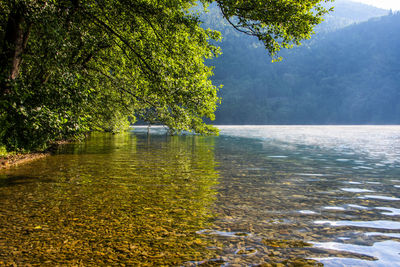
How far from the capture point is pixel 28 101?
39.0 ft

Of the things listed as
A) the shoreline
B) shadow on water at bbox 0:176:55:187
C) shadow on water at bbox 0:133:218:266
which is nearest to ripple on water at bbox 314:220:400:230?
shadow on water at bbox 0:133:218:266

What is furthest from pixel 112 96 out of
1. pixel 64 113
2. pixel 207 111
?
pixel 64 113

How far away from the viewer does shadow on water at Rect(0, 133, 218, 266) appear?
5418mm

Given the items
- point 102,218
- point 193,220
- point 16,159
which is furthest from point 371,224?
point 16,159

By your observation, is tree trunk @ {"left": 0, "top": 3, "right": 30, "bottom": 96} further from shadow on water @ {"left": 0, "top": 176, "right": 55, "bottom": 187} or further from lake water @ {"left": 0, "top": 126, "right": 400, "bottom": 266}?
lake water @ {"left": 0, "top": 126, "right": 400, "bottom": 266}

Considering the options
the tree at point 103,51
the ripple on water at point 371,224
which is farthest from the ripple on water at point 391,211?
the tree at point 103,51

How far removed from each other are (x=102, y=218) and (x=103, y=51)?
17341mm

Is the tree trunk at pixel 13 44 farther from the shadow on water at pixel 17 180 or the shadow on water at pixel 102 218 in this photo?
the shadow on water at pixel 102 218

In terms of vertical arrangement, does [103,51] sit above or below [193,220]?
above

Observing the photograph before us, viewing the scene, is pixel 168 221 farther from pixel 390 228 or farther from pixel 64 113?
pixel 64 113

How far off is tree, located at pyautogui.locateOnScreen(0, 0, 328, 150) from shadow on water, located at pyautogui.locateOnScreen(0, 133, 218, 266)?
9.80ft

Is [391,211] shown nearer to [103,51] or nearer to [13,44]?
[13,44]

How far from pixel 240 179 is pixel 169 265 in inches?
354

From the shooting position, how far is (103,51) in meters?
21.8
